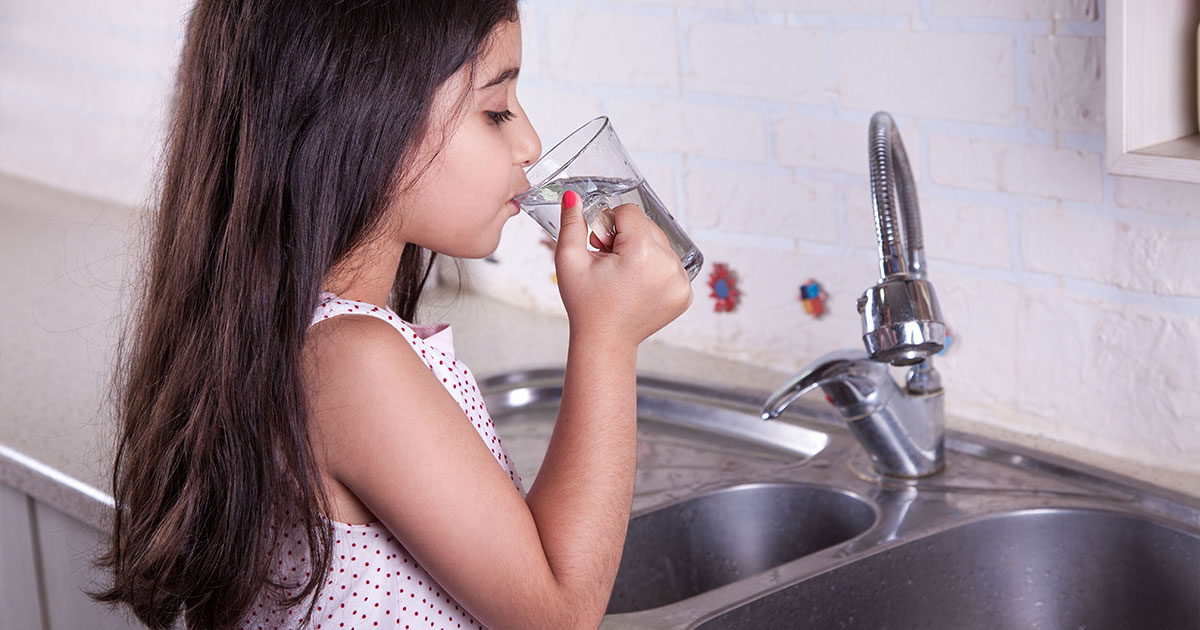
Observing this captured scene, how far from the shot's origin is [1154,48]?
93 centimetres

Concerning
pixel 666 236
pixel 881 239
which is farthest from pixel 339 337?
pixel 881 239

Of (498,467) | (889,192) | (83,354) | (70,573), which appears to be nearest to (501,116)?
(498,467)

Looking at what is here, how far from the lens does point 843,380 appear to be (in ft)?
3.56

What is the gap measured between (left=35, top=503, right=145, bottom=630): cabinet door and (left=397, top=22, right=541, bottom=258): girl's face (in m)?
0.54

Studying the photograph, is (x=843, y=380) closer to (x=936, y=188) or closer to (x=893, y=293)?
(x=893, y=293)

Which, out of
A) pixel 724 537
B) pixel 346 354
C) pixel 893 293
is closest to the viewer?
pixel 346 354

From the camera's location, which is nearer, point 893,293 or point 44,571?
point 893,293

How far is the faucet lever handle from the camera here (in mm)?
1081

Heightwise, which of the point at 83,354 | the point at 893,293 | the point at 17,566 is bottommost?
the point at 17,566

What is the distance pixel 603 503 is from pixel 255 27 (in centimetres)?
36

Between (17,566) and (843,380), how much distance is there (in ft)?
2.85

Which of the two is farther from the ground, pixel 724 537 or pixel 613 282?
pixel 613 282

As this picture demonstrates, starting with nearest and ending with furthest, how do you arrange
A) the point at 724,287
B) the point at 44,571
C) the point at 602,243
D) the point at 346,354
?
the point at 346,354 → the point at 602,243 → the point at 44,571 → the point at 724,287

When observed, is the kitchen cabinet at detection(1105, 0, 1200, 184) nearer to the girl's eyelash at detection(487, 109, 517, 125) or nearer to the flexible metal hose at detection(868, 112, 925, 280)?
the flexible metal hose at detection(868, 112, 925, 280)
